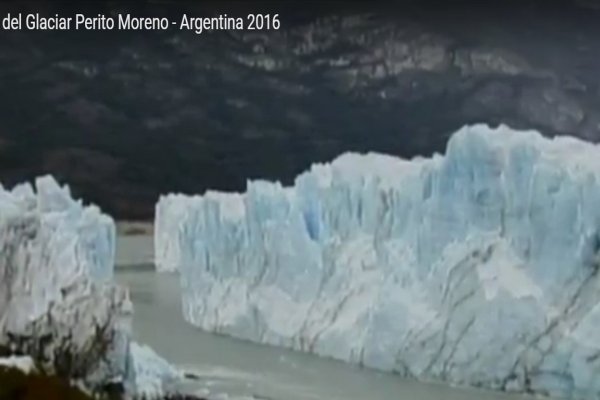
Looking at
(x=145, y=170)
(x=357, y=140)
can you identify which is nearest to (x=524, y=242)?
(x=357, y=140)

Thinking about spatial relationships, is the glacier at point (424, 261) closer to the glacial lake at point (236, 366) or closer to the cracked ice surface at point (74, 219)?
the glacial lake at point (236, 366)

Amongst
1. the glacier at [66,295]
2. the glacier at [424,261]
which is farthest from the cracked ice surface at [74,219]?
the glacier at [424,261]

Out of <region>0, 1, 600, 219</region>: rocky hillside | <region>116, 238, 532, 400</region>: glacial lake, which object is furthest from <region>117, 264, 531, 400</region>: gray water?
<region>0, 1, 600, 219</region>: rocky hillside

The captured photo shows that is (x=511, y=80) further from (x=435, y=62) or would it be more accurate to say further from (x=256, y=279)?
(x=256, y=279)

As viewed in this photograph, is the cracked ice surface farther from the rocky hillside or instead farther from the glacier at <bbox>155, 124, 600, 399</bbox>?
the glacier at <bbox>155, 124, 600, 399</bbox>

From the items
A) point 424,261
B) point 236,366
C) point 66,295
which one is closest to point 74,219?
point 66,295
